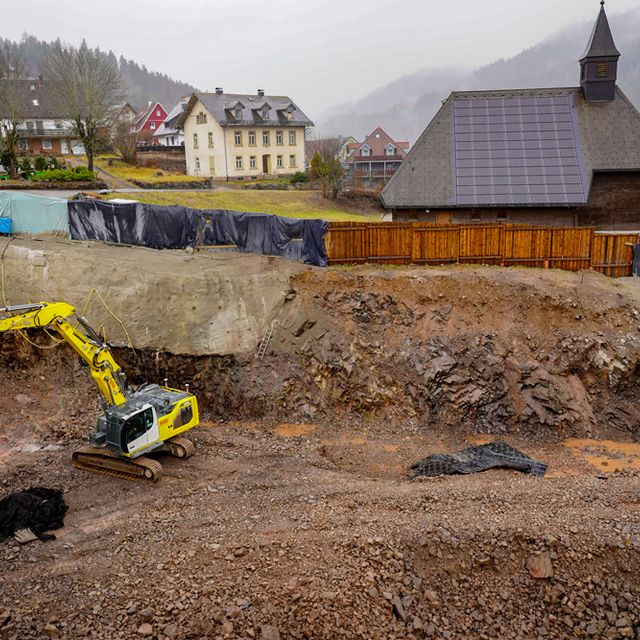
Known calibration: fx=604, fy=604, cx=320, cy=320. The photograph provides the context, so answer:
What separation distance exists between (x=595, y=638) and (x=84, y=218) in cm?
2395

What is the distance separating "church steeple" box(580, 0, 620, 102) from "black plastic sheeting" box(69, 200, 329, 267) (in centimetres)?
1712

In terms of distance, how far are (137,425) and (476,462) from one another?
9.60m

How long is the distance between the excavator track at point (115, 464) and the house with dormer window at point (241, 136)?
43.7 metres

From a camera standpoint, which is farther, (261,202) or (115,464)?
(261,202)

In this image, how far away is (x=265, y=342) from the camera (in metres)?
22.1

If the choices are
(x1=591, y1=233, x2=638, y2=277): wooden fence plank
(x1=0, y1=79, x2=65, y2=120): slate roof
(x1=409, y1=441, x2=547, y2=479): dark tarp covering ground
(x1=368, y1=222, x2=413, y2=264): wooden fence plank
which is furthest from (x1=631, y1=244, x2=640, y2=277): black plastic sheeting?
(x1=0, y1=79, x2=65, y2=120): slate roof

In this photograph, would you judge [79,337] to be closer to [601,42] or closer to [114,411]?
[114,411]

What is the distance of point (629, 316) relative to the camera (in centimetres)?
2238

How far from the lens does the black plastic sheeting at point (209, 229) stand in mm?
25203

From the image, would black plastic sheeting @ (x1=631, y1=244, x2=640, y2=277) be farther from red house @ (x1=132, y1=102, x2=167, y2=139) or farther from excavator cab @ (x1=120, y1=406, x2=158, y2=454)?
red house @ (x1=132, y1=102, x2=167, y2=139)

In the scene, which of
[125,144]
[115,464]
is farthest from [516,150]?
[125,144]

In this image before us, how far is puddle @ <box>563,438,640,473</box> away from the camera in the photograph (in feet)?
59.6

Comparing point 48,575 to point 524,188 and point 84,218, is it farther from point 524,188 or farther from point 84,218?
point 524,188

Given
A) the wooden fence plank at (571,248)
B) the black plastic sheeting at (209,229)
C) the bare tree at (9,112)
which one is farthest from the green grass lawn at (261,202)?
the wooden fence plank at (571,248)
